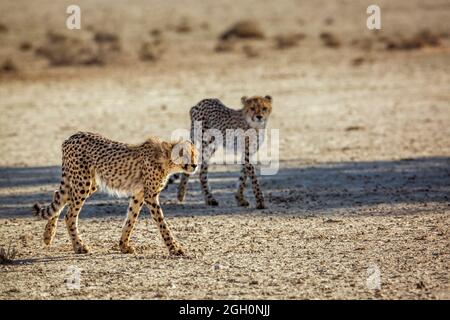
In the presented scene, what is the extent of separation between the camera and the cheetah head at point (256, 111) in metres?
11.6

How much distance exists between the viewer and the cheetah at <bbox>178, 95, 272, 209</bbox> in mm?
11508

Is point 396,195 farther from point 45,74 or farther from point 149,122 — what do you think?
point 45,74

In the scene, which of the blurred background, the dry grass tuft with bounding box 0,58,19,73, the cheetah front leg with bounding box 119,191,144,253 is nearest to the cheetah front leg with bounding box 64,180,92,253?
the cheetah front leg with bounding box 119,191,144,253

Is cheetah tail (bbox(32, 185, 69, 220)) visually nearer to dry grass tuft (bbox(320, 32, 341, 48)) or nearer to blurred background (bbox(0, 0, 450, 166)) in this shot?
blurred background (bbox(0, 0, 450, 166))

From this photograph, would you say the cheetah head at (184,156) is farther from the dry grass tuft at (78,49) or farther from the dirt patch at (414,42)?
the dirt patch at (414,42)

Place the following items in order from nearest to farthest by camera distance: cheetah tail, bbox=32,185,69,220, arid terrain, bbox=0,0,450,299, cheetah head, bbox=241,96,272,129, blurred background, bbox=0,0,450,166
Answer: arid terrain, bbox=0,0,450,299, cheetah tail, bbox=32,185,69,220, cheetah head, bbox=241,96,272,129, blurred background, bbox=0,0,450,166

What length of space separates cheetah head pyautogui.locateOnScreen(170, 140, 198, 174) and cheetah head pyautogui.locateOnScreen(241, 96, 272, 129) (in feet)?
8.92

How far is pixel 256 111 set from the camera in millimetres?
11555

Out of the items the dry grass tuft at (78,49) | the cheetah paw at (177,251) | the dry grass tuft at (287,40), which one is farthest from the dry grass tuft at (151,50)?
the cheetah paw at (177,251)

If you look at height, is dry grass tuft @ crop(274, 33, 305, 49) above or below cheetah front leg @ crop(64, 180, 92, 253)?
above

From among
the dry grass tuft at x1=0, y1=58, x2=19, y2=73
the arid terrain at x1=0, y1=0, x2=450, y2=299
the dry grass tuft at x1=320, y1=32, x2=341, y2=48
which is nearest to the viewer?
the arid terrain at x1=0, y1=0, x2=450, y2=299

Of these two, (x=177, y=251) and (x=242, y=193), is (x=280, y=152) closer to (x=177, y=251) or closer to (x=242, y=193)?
(x=242, y=193)

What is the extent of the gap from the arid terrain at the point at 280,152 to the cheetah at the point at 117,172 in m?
0.38

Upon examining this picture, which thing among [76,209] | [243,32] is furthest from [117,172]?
[243,32]
